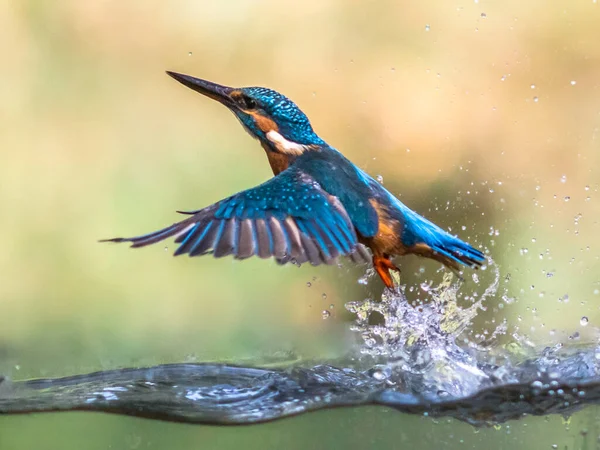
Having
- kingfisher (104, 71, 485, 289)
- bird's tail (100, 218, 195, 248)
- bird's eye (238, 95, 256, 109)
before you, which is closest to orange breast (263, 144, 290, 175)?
kingfisher (104, 71, 485, 289)

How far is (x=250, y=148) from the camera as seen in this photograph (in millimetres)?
3748

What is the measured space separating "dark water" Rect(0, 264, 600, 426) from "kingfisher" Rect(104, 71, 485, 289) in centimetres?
25

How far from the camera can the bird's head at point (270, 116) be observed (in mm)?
2350

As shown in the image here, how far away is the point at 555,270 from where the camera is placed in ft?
11.4

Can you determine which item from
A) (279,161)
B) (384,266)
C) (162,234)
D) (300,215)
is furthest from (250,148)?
(162,234)

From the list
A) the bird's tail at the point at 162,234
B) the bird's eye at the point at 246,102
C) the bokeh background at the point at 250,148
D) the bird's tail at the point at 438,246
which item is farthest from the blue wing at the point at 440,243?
the bokeh background at the point at 250,148

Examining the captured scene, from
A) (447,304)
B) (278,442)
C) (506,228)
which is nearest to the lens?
(278,442)

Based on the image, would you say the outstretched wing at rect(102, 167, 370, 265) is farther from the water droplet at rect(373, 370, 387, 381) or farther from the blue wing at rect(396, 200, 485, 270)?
the water droplet at rect(373, 370, 387, 381)

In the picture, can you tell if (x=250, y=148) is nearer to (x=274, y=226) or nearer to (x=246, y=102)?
(x=246, y=102)

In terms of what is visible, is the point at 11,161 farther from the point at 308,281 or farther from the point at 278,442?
the point at 278,442

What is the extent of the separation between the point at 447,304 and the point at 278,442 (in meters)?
0.78

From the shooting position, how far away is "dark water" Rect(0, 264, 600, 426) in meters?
2.21

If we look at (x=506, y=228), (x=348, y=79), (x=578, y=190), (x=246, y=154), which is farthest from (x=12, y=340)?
(x=578, y=190)

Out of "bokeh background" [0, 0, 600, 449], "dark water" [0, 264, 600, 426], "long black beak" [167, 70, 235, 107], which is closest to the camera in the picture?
"dark water" [0, 264, 600, 426]
